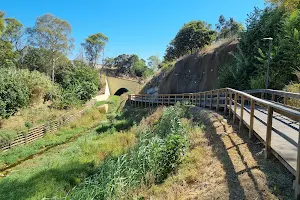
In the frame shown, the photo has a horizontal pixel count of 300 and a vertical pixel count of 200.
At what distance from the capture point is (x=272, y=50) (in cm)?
1332

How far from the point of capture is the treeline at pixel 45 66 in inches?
749

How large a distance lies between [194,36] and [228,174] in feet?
111

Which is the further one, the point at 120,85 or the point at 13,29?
the point at 120,85

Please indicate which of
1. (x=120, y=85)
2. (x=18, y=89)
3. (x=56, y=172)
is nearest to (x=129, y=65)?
(x=120, y=85)

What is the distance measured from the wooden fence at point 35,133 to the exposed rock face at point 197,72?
14.0 meters

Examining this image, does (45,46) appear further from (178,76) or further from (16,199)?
(16,199)

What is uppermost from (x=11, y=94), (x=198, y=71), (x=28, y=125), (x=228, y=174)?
(x=198, y=71)

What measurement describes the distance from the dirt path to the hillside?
16.3m

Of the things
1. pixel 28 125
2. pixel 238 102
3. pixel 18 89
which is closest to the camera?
pixel 238 102

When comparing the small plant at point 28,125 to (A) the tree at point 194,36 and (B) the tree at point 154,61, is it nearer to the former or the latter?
(A) the tree at point 194,36

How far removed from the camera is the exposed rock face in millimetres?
22939

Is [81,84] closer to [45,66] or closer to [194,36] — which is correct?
[45,66]

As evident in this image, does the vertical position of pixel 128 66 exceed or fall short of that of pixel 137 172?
it exceeds it

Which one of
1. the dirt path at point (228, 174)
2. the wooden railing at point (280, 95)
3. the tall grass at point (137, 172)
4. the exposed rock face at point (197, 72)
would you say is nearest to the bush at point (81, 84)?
the exposed rock face at point (197, 72)
